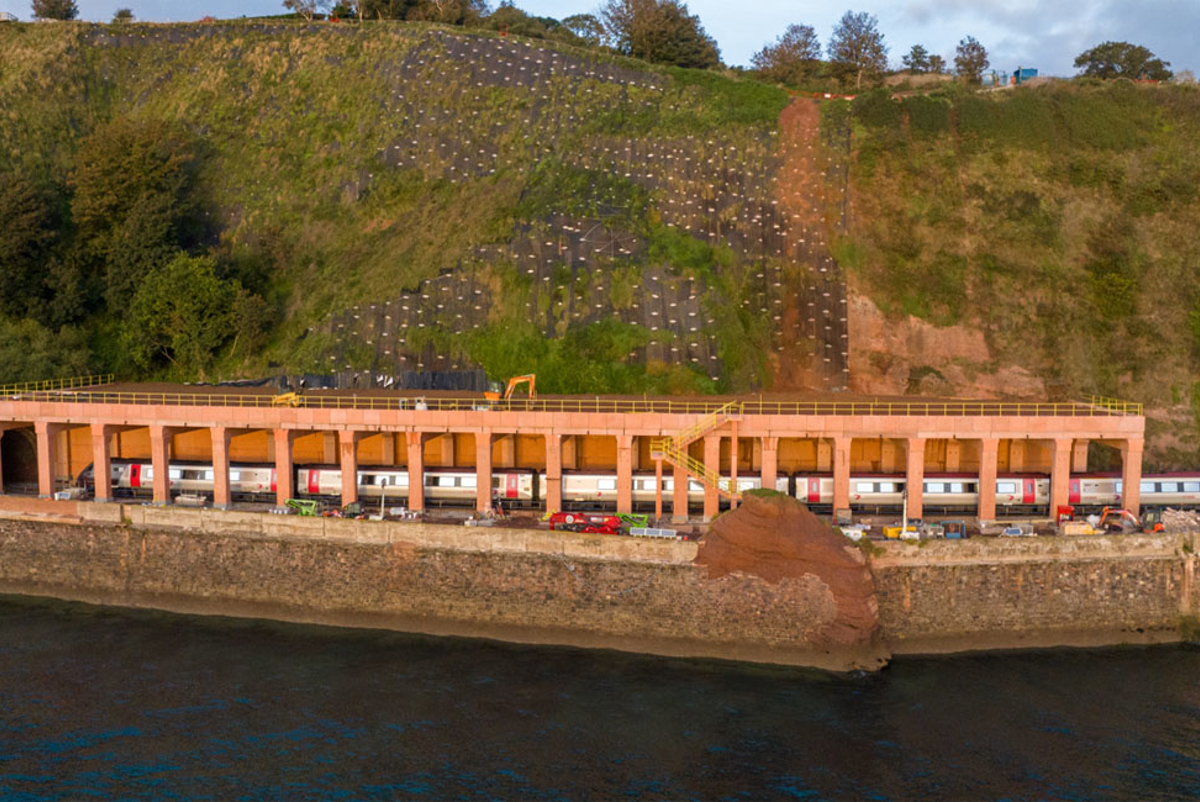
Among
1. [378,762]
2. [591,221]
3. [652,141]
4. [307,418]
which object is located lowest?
[378,762]

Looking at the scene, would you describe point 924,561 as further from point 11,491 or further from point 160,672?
point 11,491

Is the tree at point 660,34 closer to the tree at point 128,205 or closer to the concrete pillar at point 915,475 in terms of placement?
the tree at point 128,205

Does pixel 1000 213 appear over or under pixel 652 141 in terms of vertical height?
under

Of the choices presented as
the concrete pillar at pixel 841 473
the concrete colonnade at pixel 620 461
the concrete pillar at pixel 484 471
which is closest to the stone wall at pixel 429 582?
the concrete colonnade at pixel 620 461

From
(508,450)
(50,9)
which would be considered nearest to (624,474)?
(508,450)

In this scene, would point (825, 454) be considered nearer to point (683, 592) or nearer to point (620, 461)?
point (620, 461)

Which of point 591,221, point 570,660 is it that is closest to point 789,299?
point 591,221

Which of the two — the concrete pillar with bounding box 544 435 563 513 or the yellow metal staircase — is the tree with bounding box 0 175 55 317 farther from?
the yellow metal staircase
